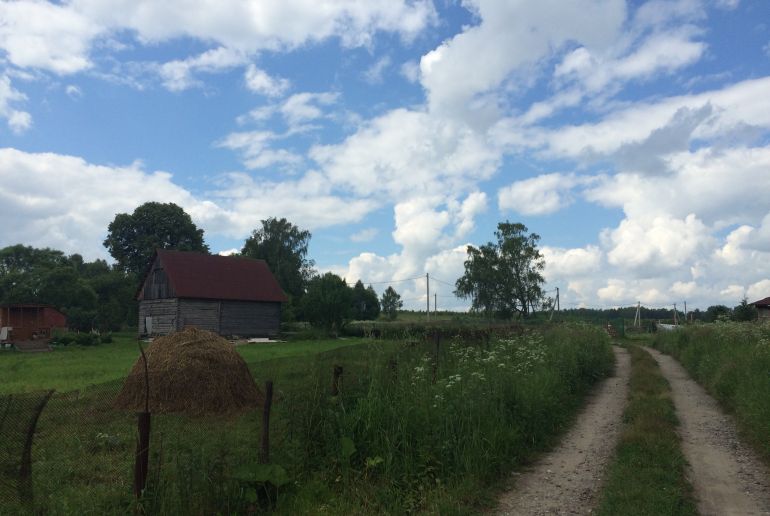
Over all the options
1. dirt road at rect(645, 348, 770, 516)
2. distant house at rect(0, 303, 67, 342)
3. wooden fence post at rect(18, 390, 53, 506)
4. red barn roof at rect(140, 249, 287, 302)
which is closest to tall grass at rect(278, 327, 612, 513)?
dirt road at rect(645, 348, 770, 516)

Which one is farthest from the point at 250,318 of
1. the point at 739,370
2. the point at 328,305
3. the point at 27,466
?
the point at 27,466

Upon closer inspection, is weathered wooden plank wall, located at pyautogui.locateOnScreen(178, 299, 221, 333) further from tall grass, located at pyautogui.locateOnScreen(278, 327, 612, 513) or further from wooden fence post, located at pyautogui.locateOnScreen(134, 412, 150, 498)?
wooden fence post, located at pyautogui.locateOnScreen(134, 412, 150, 498)

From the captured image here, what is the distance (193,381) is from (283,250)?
212 ft

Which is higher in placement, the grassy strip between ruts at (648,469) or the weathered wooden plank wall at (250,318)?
the weathered wooden plank wall at (250,318)

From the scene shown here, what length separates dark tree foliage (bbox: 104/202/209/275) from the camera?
7000cm

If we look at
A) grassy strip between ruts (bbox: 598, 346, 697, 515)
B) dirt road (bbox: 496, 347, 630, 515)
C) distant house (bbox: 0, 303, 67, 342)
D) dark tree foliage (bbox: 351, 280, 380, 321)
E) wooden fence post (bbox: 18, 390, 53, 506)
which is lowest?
dirt road (bbox: 496, 347, 630, 515)

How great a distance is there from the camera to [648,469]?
287 inches

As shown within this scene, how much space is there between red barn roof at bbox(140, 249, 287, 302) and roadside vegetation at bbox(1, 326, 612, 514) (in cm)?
3363

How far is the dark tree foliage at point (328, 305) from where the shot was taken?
47.3 meters

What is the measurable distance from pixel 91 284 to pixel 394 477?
224 feet

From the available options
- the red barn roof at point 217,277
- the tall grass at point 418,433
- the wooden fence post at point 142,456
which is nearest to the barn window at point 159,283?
the red barn roof at point 217,277

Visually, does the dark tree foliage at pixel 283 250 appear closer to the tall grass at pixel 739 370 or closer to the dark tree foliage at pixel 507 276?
the dark tree foliage at pixel 507 276

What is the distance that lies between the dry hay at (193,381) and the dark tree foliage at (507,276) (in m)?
52.1

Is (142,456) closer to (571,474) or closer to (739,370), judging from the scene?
(571,474)
